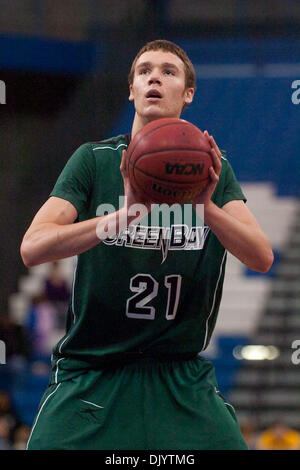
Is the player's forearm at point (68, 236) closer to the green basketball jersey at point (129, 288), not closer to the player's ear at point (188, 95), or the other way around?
the green basketball jersey at point (129, 288)

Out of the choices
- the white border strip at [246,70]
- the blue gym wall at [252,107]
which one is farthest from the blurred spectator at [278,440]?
the white border strip at [246,70]

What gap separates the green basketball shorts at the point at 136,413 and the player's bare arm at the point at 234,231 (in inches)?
22.5

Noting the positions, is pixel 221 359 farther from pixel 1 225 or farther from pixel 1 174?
pixel 1 174

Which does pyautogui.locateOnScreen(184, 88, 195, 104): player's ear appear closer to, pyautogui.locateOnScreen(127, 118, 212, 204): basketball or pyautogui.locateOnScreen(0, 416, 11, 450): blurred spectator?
pyautogui.locateOnScreen(127, 118, 212, 204): basketball

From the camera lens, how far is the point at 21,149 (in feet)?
43.0

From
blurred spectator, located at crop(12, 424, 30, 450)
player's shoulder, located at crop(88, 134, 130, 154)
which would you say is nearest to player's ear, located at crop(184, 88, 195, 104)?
player's shoulder, located at crop(88, 134, 130, 154)

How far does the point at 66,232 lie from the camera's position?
8.67ft

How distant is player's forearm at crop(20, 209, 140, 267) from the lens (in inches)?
100.0

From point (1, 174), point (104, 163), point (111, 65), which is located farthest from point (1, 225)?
point (104, 163)

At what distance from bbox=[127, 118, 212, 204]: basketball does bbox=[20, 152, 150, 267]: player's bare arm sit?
1.9 inches

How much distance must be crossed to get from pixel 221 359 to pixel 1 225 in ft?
12.4

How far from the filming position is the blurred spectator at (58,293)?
939cm
